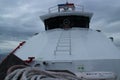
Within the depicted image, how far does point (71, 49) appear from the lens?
498 inches

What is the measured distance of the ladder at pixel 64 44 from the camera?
40.6 feet

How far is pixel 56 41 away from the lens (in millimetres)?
13500

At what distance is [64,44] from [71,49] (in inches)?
21.3

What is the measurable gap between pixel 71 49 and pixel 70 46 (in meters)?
0.28

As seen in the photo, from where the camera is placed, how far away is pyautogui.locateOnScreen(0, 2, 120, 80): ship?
11508mm

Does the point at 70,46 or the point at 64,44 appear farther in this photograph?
the point at 64,44

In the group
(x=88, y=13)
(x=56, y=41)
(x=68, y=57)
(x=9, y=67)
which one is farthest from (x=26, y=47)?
(x=9, y=67)

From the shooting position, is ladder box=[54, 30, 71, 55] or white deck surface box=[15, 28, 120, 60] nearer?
white deck surface box=[15, 28, 120, 60]

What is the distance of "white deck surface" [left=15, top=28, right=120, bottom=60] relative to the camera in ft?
40.0

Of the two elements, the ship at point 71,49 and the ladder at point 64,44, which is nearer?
the ship at point 71,49

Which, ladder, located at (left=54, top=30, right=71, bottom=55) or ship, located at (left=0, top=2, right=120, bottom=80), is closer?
ship, located at (left=0, top=2, right=120, bottom=80)

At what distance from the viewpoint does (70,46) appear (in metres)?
12.9

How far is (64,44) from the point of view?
1305 cm

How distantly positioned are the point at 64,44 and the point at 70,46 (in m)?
0.31
